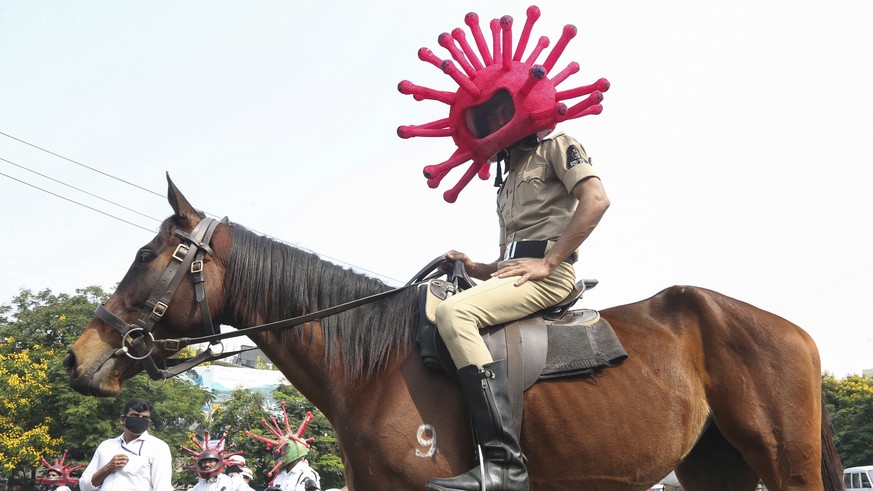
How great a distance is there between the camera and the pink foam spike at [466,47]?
5.19 metres

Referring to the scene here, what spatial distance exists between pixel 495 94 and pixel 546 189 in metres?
0.80

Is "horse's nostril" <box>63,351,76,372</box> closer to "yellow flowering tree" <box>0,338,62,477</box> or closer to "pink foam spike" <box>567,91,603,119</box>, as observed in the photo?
"pink foam spike" <box>567,91,603,119</box>

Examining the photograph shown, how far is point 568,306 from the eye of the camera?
4750 mm

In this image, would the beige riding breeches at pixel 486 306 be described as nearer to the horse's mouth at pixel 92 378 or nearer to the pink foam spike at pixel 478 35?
the pink foam spike at pixel 478 35

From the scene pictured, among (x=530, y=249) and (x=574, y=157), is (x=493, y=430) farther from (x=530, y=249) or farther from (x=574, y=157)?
(x=574, y=157)

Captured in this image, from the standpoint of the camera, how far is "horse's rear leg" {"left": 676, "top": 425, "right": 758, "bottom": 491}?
5.08 m

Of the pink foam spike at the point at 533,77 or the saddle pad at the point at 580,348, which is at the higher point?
the pink foam spike at the point at 533,77

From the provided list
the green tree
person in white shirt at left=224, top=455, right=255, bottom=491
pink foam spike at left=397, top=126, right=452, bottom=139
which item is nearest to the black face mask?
person in white shirt at left=224, top=455, right=255, bottom=491

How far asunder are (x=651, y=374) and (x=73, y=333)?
43935mm

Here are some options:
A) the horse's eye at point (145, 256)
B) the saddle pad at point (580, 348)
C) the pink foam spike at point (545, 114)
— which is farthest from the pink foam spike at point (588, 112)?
the horse's eye at point (145, 256)

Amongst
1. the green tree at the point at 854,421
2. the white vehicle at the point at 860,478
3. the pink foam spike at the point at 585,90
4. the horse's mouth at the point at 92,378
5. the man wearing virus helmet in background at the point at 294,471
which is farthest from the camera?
the green tree at the point at 854,421

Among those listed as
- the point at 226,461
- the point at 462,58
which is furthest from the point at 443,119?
the point at 226,461

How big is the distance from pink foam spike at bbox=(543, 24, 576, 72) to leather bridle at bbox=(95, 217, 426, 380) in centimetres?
210

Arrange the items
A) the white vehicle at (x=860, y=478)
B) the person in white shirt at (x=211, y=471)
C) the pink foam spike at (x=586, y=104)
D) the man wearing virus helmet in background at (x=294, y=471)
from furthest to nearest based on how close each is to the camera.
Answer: the white vehicle at (x=860, y=478) → the man wearing virus helmet in background at (x=294, y=471) → the person in white shirt at (x=211, y=471) → the pink foam spike at (x=586, y=104)
